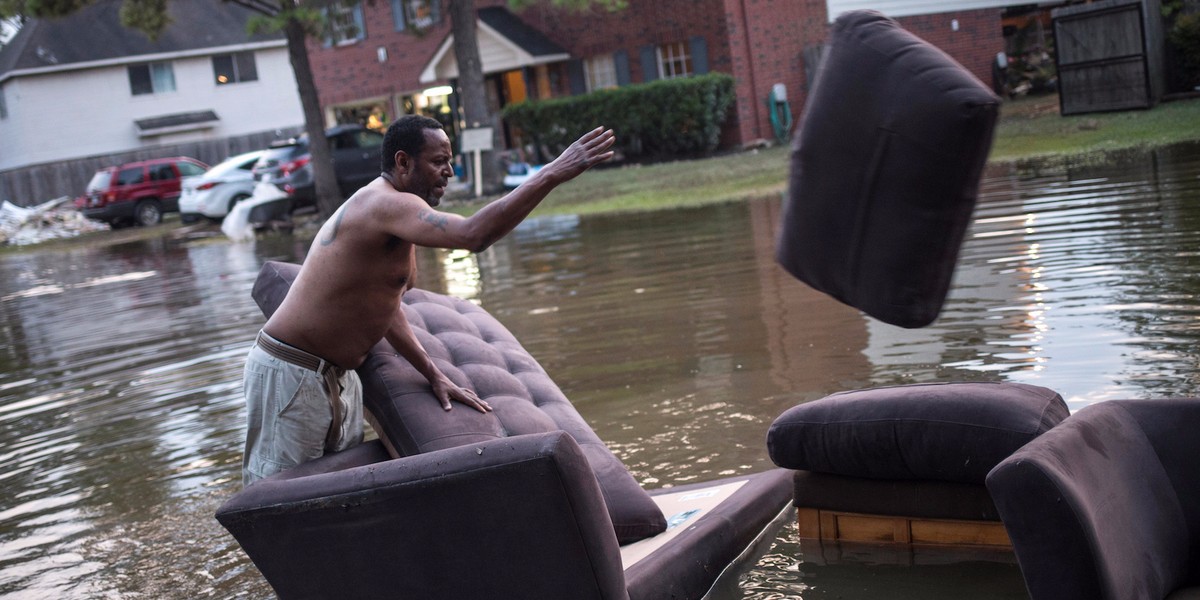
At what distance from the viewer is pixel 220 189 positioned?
28703mm

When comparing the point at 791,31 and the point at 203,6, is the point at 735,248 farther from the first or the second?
the point at 203,6

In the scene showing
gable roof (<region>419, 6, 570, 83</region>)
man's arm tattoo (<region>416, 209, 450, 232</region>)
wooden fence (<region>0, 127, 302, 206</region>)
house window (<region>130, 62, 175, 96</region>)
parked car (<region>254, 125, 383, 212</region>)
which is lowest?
man's arm tattoo (<region>416, 209, 450, 232</region>)

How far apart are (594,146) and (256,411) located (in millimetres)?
1750

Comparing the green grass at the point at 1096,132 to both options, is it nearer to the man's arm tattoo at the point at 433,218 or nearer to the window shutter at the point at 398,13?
the man's arm tattoo at the point at 433,218

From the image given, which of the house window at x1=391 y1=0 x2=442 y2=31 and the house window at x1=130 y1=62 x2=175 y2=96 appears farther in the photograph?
the house window at x1=130 y1=62 x2=175 y2=96

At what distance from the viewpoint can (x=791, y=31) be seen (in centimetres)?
2816

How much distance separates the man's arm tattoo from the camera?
13.8 feet

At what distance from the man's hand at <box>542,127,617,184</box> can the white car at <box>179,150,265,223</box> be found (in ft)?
85.4

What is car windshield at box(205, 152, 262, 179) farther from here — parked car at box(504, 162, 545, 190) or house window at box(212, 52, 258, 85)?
house window at box(212, 52, 258, 85)

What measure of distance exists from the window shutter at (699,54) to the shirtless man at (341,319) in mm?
24380


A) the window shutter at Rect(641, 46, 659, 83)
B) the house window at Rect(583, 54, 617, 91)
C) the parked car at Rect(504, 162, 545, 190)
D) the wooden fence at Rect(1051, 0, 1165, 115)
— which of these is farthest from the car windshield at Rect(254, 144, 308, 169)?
the wooden fence at Rect(1051, 0, 1165, 115)

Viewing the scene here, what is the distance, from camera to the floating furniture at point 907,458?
4.30 meters

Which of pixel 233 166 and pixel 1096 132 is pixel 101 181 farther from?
pixel 1096 132

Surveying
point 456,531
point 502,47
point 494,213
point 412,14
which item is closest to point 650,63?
point 502,47
